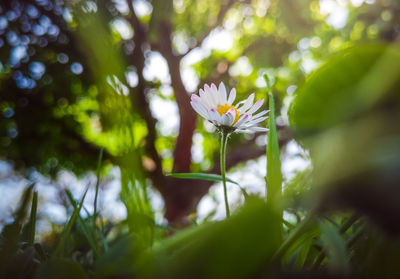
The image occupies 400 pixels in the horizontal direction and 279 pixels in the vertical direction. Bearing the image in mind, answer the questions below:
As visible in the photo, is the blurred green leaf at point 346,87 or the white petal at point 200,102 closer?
the blurred green leaf at point 346,87

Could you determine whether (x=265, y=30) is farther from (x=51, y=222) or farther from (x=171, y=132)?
(x=51, y=222)

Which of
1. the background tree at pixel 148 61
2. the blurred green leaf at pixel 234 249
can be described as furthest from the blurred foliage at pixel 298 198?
the background tree at pixel 148 61

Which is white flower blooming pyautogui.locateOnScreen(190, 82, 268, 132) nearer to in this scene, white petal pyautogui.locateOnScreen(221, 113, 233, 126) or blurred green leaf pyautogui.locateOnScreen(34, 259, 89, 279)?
white petal pyautogui.locateOnScreen(221, 113, 233, 126)

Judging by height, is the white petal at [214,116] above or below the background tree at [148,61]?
below

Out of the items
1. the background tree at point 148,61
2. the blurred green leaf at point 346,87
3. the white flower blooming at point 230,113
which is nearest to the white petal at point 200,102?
the white flower blooming at point 230,113

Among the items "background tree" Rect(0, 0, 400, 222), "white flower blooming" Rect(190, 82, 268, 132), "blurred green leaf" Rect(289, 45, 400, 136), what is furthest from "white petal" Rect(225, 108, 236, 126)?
"background tree" Rect(0, 0, 400, 222)

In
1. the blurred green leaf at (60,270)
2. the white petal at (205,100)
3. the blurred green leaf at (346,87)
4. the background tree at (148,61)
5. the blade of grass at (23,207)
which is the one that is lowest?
the blurred green leaf at (60,270)

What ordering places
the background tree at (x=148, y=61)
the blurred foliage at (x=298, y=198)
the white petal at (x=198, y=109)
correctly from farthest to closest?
the background tree at (x=148, y=61)
the white petal at (x=198, y=109)
the blurred foliage at (x=298, y=198)

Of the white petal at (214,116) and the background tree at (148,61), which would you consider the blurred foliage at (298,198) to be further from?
the background tree at (148,61)

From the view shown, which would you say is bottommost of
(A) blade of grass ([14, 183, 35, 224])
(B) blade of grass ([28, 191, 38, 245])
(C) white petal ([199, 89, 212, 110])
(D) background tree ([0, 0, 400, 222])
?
(B) blade of grass ([28, 191, 38, 245])

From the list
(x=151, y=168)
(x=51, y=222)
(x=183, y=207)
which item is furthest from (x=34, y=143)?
(x=51, y=222)

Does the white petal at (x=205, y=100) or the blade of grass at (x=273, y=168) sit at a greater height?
the white petal at (x=205, y=100)

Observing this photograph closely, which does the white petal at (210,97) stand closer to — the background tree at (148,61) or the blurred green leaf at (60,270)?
the blurred green leaf at (60,270)

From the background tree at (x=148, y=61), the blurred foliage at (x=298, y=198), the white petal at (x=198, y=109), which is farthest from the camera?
the background tree at (x=148, y=61)
